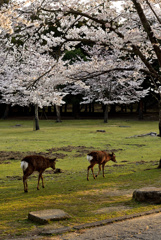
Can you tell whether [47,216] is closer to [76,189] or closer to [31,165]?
[31,165]

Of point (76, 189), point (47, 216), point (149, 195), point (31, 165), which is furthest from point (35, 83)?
point (47, 216)

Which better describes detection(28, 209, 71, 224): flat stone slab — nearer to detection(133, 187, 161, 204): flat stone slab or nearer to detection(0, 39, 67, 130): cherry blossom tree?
detection(133, 187, 161, 204): flat stone slab

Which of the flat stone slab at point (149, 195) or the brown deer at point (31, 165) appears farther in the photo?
the brown deer at point (31, 165)

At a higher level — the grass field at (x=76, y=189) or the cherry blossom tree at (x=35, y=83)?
the cherry blossom tree at (x=35, y=83)

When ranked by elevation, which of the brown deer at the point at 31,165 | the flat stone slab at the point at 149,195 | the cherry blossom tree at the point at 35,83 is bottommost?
the flat stone slab at the point at 149,195

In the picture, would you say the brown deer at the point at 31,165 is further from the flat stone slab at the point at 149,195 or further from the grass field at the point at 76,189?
the flat stone slab at the point at 149,195

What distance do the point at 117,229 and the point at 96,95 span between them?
4453 centimetres

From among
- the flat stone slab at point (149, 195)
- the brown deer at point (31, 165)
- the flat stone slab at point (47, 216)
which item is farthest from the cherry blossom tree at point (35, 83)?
the flat stone slab at point (47, 216)

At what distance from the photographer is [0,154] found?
20.2m

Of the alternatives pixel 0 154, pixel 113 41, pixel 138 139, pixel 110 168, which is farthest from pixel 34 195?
pixel 138 139

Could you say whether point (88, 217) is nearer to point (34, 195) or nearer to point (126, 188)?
point (34, 195)

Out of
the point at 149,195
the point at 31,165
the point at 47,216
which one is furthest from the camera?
the point at 31,165

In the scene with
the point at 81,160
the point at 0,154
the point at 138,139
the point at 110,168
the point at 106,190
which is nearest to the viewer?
the point at 106,190

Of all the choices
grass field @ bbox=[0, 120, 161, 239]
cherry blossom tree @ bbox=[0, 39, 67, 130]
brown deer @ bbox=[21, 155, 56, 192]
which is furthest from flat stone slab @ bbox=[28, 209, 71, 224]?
cherry blossom tree @ bbox=[0, 39, 67, 130]
